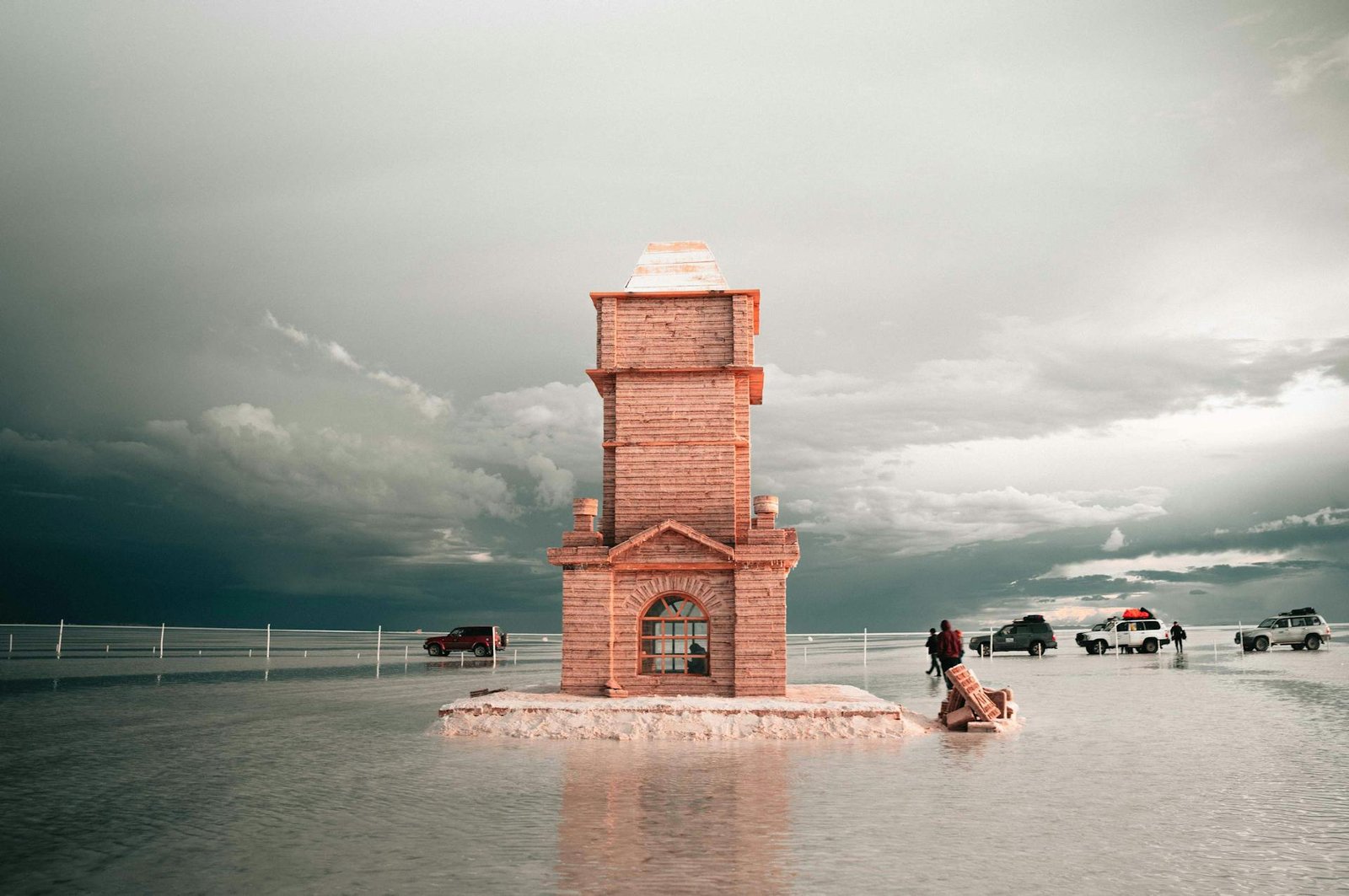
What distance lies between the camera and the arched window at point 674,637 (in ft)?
69.8

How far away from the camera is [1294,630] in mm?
51188

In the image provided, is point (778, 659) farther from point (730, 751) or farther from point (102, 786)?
point (102, 786)

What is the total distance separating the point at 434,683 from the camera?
3194cm

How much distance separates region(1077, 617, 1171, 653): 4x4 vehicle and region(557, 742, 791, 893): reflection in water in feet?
127

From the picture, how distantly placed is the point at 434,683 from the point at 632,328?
51.7 ft

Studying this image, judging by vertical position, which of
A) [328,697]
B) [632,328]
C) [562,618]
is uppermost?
[632,328]

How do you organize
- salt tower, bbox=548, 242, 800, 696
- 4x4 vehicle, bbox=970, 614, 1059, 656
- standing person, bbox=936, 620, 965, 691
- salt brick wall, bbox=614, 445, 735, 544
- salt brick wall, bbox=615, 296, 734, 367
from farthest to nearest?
4x4 vehicle, bbox=970, 614, 1059, 656, standing person, bbox=936, 620, 965, 691, salt brick wall, bbox=615, 296, 734, 367, salt brick wall, bbox=614, 445, 735, 544, salt tower, bbox=548, 242, 800, 696

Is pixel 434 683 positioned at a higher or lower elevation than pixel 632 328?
lower

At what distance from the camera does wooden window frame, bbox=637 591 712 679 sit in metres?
21.0

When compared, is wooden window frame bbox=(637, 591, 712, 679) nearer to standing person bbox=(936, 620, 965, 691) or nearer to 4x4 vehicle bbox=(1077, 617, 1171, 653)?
standing person bbox=(936, 620, 965, 691)

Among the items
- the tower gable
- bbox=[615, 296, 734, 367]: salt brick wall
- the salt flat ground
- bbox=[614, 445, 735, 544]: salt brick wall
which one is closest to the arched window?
the tower gable

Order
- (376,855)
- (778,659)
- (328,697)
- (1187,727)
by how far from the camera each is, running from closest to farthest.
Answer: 1. (376,855)
2. (1187,727)
3. (778,659)
4. (328,697)

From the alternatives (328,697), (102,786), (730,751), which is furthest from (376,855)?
(328,697)

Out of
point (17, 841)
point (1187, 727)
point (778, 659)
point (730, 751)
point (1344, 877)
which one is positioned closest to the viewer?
point (1344, 877)
